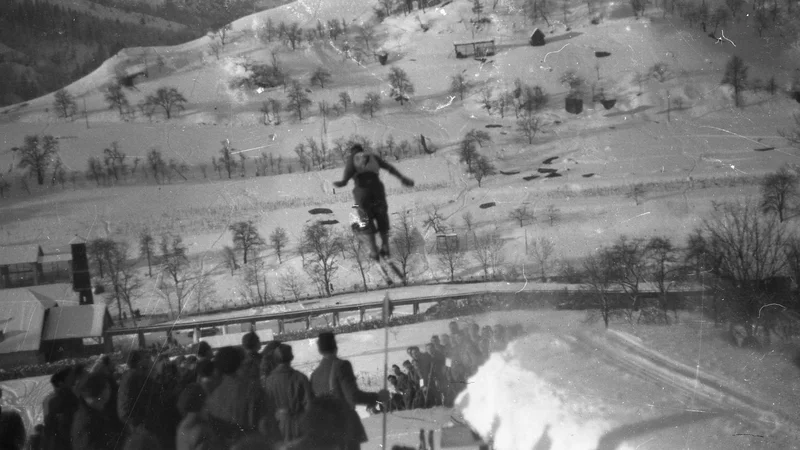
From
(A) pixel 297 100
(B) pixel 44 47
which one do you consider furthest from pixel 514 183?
(B) pixel 44 47

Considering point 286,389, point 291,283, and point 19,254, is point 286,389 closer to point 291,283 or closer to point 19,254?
point 291,283

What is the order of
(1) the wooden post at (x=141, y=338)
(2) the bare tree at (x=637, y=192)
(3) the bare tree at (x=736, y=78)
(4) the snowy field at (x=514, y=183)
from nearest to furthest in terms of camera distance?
1. (4) the snowy field at (x=514, y=183)
2. (1) the wooden post at (x=141, y=338)
3. (2) the bare tree at (x=637, y=192)
4. (3) the bare tree at (x=736, y=78)

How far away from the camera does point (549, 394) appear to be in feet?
21.9

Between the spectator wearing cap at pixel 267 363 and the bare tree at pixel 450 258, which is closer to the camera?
the spectator wearing cap at pixel 267 363

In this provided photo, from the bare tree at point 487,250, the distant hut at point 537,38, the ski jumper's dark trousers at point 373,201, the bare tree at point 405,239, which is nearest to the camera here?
the ski jumper's dark trousers at point 373,201

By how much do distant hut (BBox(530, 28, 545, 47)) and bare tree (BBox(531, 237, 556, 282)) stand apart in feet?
19.0

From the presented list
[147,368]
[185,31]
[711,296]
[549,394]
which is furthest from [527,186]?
[147,368]

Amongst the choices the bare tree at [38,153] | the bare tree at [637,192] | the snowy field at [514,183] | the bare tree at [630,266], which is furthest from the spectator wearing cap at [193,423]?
the bare tree at [637,192]

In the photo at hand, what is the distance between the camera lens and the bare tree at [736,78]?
11.8 metres

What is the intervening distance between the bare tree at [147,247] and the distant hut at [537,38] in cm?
871

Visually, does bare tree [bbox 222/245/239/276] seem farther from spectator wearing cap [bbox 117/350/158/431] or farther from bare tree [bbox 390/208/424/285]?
spectator wearing cap [bbox 117/350/158/431]

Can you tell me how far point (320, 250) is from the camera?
8.30m

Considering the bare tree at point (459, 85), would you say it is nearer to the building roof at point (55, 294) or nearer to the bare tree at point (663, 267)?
the bare tree at point (663, 267)

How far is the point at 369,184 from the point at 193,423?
6.11 feet
